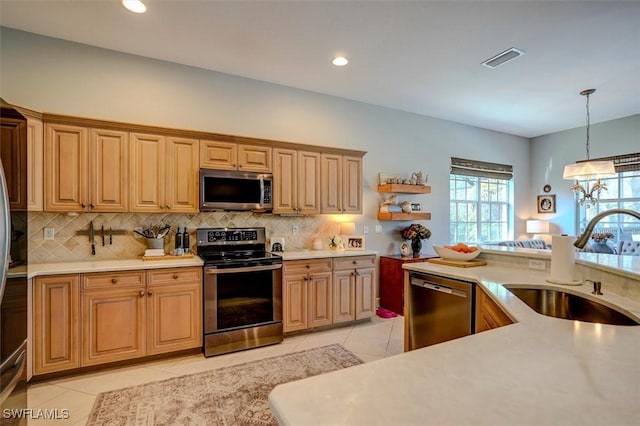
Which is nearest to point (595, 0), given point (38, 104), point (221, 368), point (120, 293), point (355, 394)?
point (355, 394)

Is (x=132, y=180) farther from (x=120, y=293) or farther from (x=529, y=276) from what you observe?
(x=529, y=276)

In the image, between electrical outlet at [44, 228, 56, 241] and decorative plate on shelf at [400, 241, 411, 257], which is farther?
decorative plate on shelf at [400, 241, 411, 257]

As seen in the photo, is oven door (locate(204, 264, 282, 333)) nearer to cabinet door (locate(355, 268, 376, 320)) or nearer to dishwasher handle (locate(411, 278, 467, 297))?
cabinet door (locate(355, 268, 376, 320))

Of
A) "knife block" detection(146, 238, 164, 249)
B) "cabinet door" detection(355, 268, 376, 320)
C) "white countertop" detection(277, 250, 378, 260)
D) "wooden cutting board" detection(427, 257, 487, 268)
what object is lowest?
"cabinet door" detection(355, 268, 376, 320)

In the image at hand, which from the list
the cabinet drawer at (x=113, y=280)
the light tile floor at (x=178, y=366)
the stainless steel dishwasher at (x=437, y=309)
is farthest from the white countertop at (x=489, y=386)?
the cabinet drawer at (x=113, y=280)

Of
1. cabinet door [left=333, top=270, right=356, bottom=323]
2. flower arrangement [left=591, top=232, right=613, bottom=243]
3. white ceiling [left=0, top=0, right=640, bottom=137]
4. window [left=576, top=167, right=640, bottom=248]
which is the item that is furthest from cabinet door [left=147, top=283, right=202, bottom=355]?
window [left=576, top=167, right=640, bottom=248]

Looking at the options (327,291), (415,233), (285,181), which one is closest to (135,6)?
(285,181)

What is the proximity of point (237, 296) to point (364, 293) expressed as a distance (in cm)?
154

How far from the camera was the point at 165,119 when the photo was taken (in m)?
3.40

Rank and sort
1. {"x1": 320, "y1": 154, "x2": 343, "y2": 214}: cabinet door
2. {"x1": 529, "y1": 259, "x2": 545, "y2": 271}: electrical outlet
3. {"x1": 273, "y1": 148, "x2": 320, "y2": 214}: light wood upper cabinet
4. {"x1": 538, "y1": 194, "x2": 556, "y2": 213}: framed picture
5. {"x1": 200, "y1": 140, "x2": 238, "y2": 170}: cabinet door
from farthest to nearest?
{"x1": 538, "y1": 194, "x2": 556, "y2": 213}: framed picture < {"x1": 320, "y1": 154, "x2": 343, "y2": 214}: cabinet door < {"x1": 273, "y1": 148, "x2": 320, "y2": 214}: light wood upper cabinet < {"x1": 200, "y1": 140, "x2": 238, "y2": 170}: cabinet door < {"x1": 529, "y1": 259, "x2": 545, "y2": 271}: electrical outlet

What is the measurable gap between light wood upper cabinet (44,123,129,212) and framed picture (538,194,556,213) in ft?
23.3

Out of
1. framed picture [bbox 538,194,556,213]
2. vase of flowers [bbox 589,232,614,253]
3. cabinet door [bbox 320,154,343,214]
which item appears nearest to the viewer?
cabinet door [bbox 320,154,343,214]

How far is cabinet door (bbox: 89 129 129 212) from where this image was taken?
112 inches

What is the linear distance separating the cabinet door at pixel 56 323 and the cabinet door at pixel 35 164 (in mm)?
654
